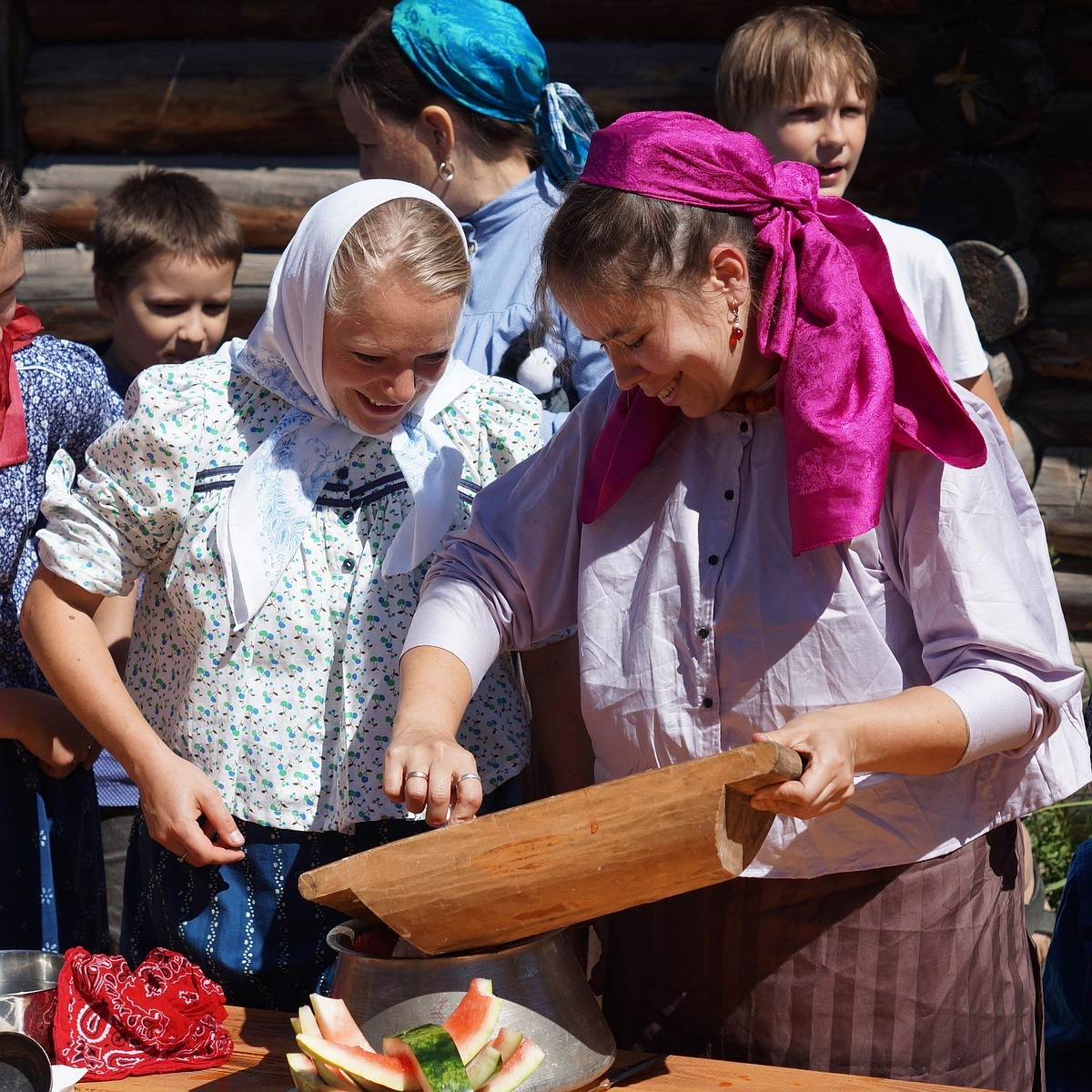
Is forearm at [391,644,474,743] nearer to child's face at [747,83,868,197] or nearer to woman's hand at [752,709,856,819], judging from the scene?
woman's hand at [752,709,856,819]

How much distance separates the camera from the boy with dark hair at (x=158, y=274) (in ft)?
11.9

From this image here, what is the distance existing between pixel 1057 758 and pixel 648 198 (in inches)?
37.4

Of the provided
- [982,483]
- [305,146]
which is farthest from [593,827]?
[305,146]

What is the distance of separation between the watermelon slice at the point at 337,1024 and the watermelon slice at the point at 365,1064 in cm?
3

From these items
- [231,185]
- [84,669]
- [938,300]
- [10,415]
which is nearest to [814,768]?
[84,669]

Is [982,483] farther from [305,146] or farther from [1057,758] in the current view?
[305,146]

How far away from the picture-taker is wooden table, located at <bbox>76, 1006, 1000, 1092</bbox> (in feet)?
5.67

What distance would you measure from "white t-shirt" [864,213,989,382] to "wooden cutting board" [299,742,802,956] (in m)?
1.40

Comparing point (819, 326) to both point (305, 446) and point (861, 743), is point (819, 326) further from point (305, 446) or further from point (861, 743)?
point (305, 446)

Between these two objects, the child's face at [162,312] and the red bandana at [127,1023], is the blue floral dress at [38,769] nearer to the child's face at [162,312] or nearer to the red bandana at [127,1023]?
the red bandana at [127,1023]

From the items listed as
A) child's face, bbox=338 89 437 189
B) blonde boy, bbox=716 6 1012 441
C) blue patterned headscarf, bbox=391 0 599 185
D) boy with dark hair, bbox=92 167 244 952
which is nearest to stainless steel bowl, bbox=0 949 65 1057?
child's face, bbox=338 89 437 189

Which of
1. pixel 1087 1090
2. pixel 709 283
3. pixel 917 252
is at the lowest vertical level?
pixel 1087 1090

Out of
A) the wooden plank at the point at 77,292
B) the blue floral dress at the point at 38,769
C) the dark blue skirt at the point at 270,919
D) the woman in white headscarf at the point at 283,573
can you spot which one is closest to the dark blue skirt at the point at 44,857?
the blue floral dress at the point at 38,769

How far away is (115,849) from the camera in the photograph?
3.34 meters
